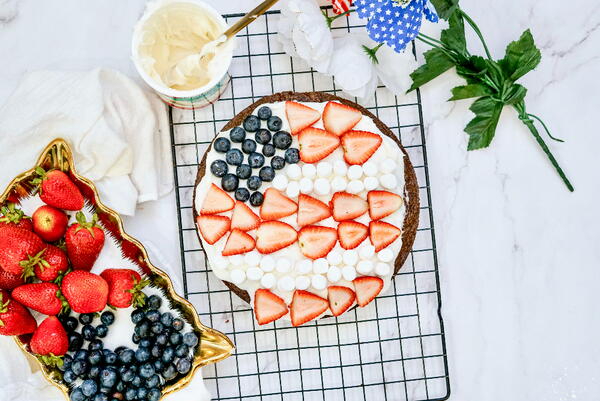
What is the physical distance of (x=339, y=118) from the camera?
200 centimetres

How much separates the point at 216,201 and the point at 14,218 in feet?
1.74

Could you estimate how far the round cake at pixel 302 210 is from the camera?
1973mm

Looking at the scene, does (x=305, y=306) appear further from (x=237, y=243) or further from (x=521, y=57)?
(x=521, y=57)

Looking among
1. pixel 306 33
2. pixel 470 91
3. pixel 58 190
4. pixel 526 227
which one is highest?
pixel 306 33

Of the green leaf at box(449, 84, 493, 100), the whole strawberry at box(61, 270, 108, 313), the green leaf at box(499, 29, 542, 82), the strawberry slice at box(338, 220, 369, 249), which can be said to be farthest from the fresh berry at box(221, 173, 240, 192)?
the green leaf at box(499, 29, 542, 82)

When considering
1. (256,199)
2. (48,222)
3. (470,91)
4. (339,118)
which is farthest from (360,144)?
(48,222)

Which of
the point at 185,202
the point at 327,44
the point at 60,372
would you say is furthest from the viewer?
the point at 185,202

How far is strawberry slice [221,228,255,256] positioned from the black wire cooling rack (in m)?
0.22

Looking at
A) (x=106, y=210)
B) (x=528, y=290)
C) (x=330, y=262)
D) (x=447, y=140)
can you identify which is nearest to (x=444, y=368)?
(x=528, y=290)

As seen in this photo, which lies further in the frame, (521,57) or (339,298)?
(521,57)

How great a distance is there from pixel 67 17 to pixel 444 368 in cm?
159

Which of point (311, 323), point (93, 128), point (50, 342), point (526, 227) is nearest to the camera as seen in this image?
point (50, 342)

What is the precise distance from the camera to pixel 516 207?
228 centimetres

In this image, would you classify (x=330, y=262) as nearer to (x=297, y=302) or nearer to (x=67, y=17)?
Answer: (x=297, y=302)
